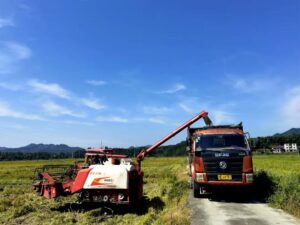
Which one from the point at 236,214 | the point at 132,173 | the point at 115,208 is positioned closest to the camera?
the point at 236,214

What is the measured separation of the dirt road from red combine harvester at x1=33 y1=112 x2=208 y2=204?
9.47 feet

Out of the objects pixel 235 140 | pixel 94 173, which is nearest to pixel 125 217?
pixel 94 173

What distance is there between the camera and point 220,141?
52.4ft

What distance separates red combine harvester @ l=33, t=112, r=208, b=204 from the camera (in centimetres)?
1558

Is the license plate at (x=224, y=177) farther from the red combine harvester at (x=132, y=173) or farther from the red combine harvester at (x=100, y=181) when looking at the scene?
the red combine harvester at (x=100, y=181)

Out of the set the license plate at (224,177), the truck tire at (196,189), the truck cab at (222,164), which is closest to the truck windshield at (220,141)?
the truck cab at (222,164)

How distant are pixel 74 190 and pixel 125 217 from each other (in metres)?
2.81

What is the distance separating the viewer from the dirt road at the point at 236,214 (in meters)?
10.7

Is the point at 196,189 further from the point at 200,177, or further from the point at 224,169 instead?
the point at 224,169

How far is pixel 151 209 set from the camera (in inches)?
614

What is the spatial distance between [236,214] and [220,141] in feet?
15.0

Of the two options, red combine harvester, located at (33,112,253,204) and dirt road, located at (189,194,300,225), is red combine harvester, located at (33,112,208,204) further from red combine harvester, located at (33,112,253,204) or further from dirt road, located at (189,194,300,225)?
dirt road, located at (189,194,300,225)

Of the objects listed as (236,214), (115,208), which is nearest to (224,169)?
(236,214)

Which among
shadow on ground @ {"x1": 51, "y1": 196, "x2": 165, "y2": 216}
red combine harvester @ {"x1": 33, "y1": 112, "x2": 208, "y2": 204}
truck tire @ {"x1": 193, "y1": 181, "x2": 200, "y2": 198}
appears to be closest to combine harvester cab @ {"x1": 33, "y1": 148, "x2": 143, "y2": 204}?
red combine harvester @ {"x1": 33, "y1": 112, "x2": 208, "y2": 204}
